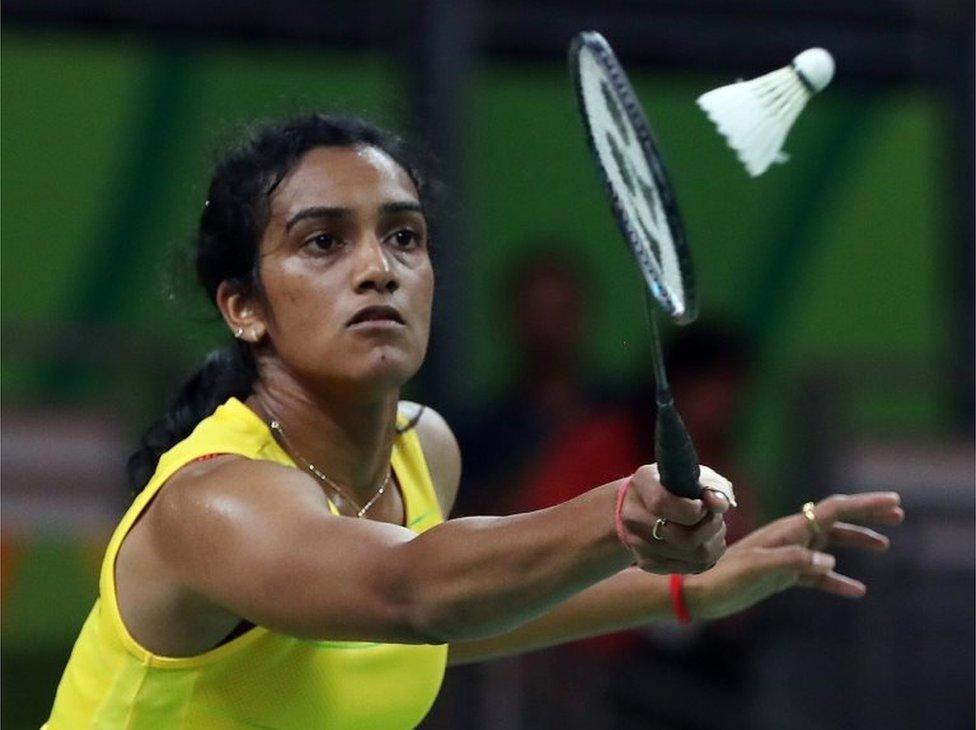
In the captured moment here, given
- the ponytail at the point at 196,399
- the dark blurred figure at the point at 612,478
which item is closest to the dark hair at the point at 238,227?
the ponytail at the point at 196,399

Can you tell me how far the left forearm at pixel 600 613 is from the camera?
11.4 ft

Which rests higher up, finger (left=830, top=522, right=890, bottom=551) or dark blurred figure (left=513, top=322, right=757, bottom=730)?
finger (left=830, top=522, right=890, bottom=551)

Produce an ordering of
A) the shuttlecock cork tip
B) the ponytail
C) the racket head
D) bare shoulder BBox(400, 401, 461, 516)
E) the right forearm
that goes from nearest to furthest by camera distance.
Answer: the racket head, the right forearm, the shuttlecock cork tip, the ponytail, bare shoulder BBox(400, 401, 461, 516)

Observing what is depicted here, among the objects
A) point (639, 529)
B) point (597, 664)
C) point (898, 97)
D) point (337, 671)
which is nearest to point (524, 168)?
point (898, 97)

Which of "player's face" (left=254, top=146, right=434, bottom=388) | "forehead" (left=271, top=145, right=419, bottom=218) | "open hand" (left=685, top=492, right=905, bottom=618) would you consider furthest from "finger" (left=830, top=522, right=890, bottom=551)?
"forehead" (left=271, top=145, right=419, bottom=218)

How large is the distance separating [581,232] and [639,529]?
6.07m

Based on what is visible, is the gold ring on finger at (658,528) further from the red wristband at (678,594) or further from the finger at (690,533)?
the red wristband at (678,594)

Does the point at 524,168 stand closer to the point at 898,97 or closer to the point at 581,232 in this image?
the point at 581,232

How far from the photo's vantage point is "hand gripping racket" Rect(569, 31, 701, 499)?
7.33 feet

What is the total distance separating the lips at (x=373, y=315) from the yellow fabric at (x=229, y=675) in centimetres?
24

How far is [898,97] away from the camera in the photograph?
26.7ft

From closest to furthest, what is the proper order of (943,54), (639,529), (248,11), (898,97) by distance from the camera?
(639,529) → (248,11) → (943,54) → (898,97)

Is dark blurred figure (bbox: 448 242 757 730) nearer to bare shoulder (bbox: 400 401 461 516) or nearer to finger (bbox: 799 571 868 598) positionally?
bare shoulder (bbox: 400 401 461 516)

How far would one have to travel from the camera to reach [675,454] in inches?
88.1
